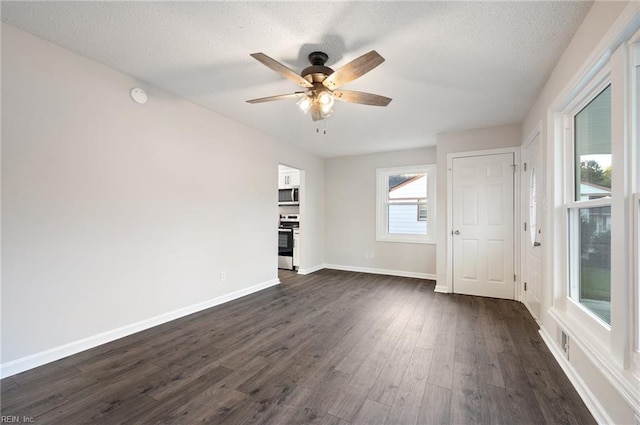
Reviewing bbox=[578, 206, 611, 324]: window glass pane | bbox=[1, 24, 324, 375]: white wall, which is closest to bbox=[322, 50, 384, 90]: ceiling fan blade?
bbox=[578, 206, 611, 324]: window glass pane

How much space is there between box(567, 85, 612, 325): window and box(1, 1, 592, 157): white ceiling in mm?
646

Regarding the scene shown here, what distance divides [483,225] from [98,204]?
4625mm

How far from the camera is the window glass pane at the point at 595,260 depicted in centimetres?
173

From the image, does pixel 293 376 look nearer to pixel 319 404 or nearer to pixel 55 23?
pixel 319 404

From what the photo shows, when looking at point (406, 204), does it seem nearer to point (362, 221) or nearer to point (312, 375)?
point (362, 221)

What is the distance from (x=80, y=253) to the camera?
229cm

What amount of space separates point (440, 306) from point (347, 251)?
258cm

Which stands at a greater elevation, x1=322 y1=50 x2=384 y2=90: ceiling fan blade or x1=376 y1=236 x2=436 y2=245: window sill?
x1=322 y1=50 x2=384 y2=90: ceiling fan blade

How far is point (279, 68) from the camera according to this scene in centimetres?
194

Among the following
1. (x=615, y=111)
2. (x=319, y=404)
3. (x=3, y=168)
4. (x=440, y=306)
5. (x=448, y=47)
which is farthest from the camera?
(x=440, y=306)

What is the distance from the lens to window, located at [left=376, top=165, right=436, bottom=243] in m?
5.12

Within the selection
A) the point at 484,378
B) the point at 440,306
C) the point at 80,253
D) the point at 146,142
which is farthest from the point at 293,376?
the point at 146,142

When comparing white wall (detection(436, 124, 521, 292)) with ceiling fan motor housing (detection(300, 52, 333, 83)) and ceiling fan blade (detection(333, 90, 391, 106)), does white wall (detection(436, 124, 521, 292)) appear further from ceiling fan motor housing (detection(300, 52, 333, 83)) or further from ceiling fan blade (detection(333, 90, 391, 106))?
ceiling fan motor housing (detection(300, 52, 333, 83))

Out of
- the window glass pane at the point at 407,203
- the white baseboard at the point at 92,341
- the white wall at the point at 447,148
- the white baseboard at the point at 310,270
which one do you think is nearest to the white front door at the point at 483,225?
the white wall at the point at 447,148
